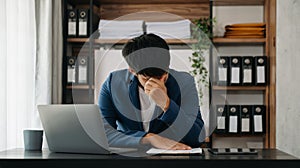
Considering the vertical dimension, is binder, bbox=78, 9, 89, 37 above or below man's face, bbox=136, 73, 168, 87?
above

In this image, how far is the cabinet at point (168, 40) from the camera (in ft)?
13.6

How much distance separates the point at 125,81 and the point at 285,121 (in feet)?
3.92

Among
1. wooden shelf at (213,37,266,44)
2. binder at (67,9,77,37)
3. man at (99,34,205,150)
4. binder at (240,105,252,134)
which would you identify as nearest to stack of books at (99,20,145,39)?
binder at (67,9,77,37)

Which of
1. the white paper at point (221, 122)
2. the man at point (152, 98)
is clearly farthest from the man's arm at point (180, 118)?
the white paper at point (221, 122)

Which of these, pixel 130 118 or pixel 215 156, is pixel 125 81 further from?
Answer: pixel 215 156

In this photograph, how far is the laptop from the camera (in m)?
2.10

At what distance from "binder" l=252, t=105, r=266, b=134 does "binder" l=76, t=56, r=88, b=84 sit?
131 centimetres

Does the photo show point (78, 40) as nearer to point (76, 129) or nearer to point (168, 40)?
point (168, 40)

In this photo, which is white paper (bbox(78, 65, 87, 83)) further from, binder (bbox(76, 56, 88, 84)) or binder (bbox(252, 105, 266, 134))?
binder (bbox(252, 105, 266, 134))

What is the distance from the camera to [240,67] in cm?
420

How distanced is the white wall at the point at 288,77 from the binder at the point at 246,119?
1.33ft

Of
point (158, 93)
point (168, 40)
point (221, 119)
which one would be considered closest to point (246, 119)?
point (221, 119)
